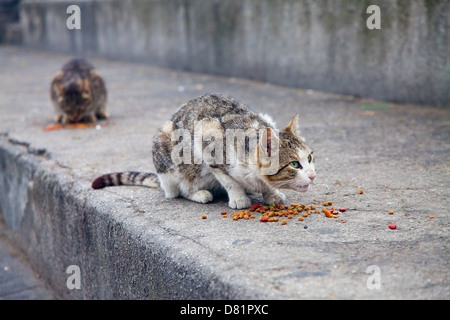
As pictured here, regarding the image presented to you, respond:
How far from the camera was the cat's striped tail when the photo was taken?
166 inches

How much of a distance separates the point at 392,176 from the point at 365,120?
199cm

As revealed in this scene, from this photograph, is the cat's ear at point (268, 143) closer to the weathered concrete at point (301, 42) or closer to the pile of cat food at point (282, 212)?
the pile of cat food at point (282, 212)

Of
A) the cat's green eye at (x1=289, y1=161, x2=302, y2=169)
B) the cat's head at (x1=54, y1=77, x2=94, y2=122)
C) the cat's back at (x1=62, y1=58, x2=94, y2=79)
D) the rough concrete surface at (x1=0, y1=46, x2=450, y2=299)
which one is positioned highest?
the cat's back at (x1=62, y1=58, x2=94, y2=79)

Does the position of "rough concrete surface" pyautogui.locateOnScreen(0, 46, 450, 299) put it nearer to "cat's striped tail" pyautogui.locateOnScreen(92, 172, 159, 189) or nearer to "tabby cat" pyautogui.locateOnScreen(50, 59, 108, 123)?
"cat's striped tail" pyautogui.locateOnScreen(92, 172, 159, 189)

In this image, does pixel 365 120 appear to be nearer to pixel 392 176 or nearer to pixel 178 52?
pixel 392 176

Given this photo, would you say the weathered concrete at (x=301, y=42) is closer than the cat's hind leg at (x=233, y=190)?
No

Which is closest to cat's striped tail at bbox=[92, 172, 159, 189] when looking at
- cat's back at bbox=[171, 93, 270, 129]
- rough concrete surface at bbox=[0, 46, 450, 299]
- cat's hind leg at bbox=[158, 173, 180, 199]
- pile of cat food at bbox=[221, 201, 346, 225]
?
rough concrete surface at bbox=[0, 46, 450, 299]

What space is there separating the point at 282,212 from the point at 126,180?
1.27 metres

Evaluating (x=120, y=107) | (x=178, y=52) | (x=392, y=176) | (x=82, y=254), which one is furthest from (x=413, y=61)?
(x=178, y=52)

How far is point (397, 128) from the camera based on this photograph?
5645mm

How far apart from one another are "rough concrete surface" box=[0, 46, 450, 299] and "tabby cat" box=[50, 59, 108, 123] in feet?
0.87

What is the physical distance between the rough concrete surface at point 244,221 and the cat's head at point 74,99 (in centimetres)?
35

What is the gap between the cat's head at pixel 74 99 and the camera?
22.0 ft

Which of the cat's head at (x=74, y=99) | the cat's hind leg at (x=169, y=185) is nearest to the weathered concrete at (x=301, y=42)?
the cat's head at (x=74, y=99)
